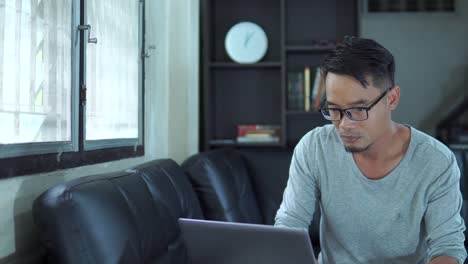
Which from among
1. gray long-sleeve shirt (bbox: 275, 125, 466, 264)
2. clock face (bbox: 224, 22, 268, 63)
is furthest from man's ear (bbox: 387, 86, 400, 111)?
clock face (bbox: 224, 22, 268, 63)

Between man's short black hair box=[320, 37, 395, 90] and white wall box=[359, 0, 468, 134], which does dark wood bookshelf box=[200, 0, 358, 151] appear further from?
man's short black hair box=[320, 37, 395, 90]

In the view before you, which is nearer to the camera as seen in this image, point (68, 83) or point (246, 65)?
point (68, 83)

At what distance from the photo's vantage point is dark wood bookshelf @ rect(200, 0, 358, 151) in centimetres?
333

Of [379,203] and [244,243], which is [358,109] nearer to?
[379,203]

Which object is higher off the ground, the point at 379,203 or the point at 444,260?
the point at 379,203

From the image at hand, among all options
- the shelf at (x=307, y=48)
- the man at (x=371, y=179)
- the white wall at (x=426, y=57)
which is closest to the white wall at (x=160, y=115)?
the shelf at (x=307, y=48)

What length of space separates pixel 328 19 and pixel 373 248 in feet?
7.22

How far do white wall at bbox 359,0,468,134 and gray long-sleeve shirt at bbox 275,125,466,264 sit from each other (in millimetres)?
2195

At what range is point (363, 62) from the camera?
1.33 metres

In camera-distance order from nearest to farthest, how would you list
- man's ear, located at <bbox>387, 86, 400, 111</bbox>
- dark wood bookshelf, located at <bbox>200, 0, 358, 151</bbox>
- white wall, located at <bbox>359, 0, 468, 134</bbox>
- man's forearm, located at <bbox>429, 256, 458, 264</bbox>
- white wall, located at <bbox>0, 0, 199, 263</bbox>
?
white wall, located at <bbox>0, 0, 199, 263</bbox> < man's forearm, located at <bbox>429, 256, 458, 264</bbox> < man's ear, located at <bbox>387, 86, 400, 111</bbox> < dark wood bookshelf, located at <bbox>200, 0, 358, 151</bbox> < white wall, located at <bbox>359, 0, 468, 134</bbox>

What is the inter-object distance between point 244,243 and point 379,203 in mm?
596

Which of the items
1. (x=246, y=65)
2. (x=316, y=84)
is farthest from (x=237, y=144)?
(x=316, y=84)

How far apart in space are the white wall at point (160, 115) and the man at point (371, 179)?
707mm

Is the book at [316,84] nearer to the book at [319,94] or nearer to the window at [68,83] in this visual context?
the book at [319,94]
